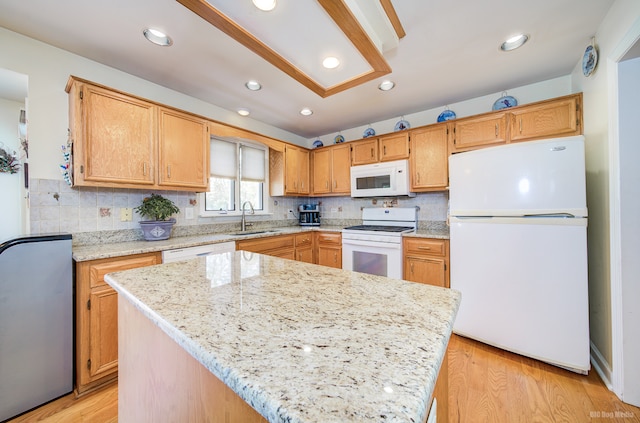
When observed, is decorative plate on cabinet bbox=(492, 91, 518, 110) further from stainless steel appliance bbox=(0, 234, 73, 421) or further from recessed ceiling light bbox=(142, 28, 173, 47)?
stainless steel appliance bbox=(0, 234, 73, 421)

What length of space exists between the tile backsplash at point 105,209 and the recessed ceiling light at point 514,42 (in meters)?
1.50

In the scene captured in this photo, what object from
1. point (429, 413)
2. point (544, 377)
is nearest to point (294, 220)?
point (544, 377)

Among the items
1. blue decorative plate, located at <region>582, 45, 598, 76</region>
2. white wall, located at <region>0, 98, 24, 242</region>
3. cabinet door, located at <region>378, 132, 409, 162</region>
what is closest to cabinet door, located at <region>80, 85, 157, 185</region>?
white wall, located at <region>0, 98, 24, 242</region>

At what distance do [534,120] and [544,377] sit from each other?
6.95ft

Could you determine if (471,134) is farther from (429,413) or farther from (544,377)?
(429,413)

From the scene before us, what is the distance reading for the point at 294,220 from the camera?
3.99m

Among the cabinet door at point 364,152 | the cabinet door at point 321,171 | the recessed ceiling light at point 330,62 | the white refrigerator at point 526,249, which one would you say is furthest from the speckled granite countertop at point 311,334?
the cabinet door at point 321,171

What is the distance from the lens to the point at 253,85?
91.4 inches

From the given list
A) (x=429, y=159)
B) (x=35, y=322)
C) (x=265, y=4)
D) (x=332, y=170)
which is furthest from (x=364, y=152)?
(x=35, y=322)

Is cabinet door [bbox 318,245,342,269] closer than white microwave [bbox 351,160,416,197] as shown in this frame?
No

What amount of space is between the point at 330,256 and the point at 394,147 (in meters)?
1.66

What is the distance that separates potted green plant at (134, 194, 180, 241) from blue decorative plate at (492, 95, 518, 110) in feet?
11.2

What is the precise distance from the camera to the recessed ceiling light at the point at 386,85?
230 centimetres

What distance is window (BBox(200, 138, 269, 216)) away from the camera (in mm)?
2934
